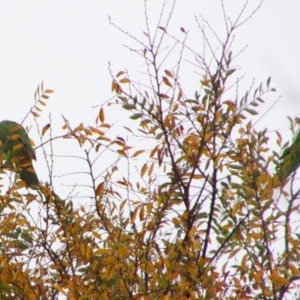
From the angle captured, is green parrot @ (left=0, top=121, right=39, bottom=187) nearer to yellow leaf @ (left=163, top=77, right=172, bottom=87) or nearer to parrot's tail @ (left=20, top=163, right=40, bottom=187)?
parrot's tail @ (left=20, top=163, right=40, bottom=187)

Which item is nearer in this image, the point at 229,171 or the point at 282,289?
the point at 282,289

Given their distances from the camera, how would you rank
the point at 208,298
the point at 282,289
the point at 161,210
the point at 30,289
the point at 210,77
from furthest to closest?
the point at 210,77, the point at 161,210, the point at 282,289, the point at 30,289, the point at 208,298

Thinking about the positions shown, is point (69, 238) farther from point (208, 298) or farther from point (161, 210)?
point (208, 298)

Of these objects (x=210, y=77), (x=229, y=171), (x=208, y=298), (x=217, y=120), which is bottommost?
(x=208, y=298)

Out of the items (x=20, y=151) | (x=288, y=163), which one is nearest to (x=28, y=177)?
(x=20, y=151)

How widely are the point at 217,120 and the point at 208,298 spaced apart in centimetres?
88

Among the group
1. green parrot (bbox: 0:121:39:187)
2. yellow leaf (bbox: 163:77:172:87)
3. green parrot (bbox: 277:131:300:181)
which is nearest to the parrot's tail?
→ green parrot (bbox: 0:121:39:187)

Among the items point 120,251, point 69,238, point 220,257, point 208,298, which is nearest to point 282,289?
point 220,257

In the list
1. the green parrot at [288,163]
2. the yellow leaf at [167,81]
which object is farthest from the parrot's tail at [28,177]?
the green parrot at [288,163]

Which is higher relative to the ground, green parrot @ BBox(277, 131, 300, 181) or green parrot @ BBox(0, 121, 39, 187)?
→ green parrot @ BBox(0, 121, 39, 187)

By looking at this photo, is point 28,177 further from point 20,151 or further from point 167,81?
point 167,81

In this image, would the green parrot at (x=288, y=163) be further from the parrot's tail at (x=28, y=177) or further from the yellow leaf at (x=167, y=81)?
the parrot's tail at (x=28, y=177)

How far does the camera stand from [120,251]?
236cm

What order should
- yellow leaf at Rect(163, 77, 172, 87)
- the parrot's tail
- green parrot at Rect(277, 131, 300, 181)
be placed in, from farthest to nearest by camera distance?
the parrot's tail, yellow leaf at Rect(163, 77, 172, 87), green parrot at Rect(277, 131, 300, 181)
